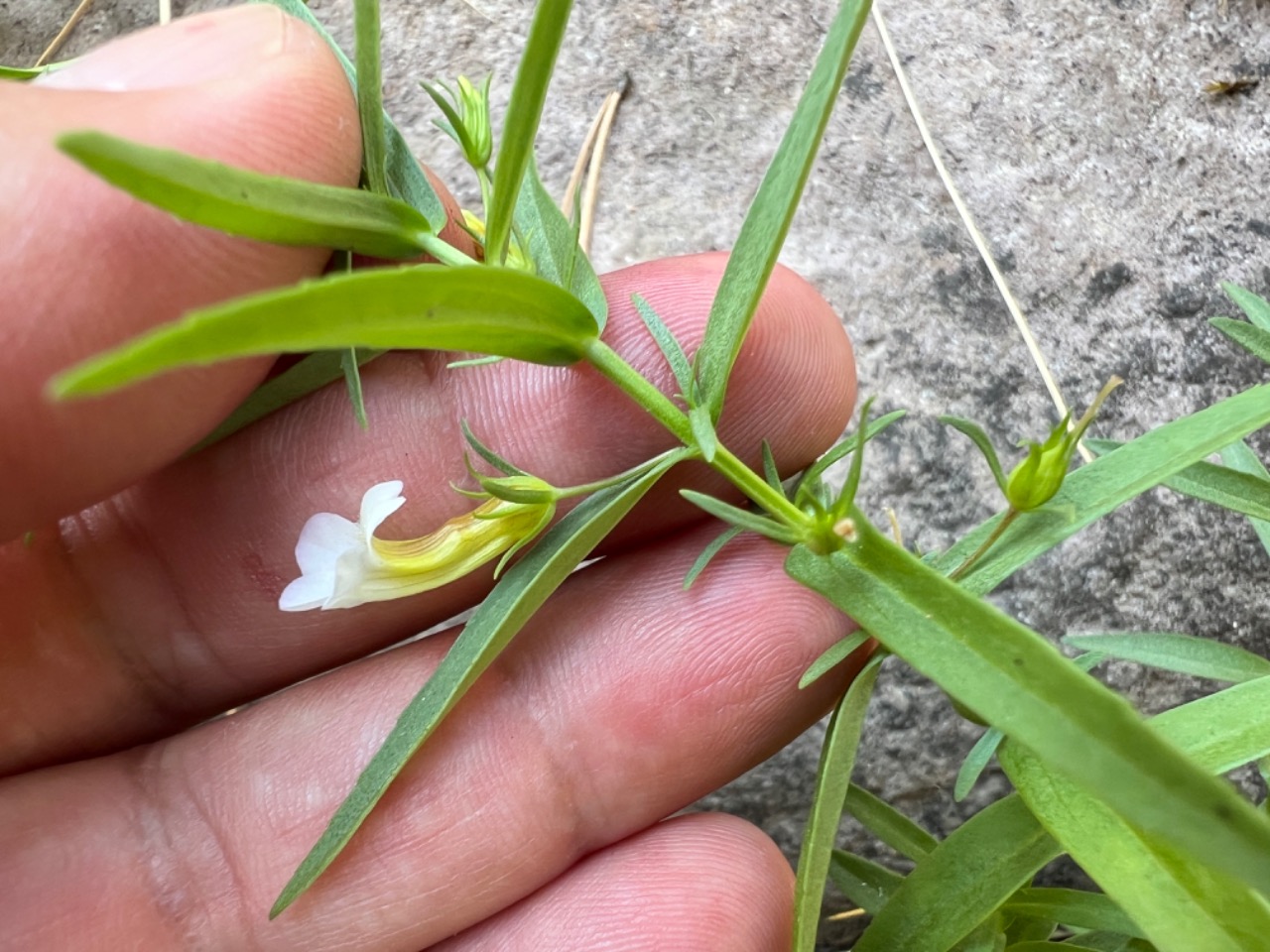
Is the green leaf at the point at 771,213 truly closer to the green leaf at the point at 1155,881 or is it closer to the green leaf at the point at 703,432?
the green leaf at the point at 703,432

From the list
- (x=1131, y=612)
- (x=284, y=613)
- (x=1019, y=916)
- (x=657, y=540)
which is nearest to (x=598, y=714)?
(x=657, y=540)

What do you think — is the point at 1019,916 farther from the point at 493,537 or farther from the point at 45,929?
the point at 45,929

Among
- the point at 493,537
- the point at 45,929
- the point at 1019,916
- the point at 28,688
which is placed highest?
the point at 493,537

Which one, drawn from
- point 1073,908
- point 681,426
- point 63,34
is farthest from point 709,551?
point 63,34

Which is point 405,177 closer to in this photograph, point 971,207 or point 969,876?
point 969,876

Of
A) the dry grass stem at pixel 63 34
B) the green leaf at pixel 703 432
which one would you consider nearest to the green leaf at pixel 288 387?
the green leaf at pixel 703 432
